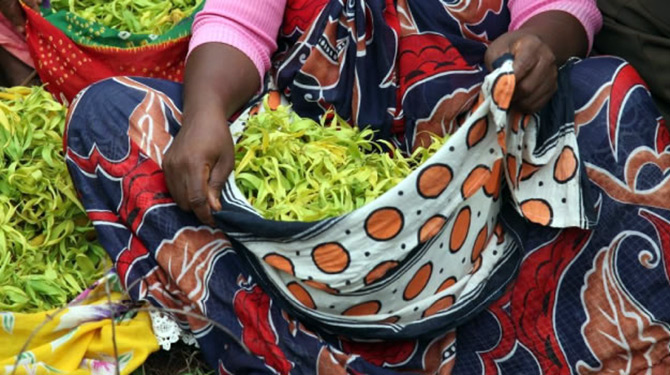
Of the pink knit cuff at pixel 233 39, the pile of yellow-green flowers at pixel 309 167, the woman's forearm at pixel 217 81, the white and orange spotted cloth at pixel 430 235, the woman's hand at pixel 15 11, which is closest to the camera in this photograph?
the white and orange spotted cloth at pixel 430 235

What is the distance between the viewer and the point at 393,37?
2.18 m

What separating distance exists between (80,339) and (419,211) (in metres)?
0.77

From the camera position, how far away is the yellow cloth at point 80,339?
2.02 meters

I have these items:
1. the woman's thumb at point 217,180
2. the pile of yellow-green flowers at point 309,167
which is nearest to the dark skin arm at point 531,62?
the pile of yellow-green flowers at point 309,167

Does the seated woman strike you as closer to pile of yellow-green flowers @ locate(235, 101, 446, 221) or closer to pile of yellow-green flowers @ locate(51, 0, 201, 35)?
pile of yellow-green flowers @ locate(235, 101, 446, 221)

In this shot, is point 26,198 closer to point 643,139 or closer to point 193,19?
point 193,19

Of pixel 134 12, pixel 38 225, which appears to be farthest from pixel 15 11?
pixel 38 225

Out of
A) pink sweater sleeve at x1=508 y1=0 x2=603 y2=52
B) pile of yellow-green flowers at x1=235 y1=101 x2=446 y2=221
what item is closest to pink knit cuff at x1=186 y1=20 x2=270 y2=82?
pile of yellow-green flowers at x1=235 y1=101 x2=446 y2=221

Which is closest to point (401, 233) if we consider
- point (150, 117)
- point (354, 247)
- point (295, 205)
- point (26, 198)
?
point (354, 247)

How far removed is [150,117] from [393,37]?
0.56 metres

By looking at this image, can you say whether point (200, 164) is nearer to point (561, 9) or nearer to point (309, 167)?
point (309, 167)

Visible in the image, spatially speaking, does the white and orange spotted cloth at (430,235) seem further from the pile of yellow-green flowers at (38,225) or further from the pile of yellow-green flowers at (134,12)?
the pile of yellow-green flowers at (134,12)

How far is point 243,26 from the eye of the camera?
225cm

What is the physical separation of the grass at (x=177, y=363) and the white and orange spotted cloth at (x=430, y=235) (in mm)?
265
